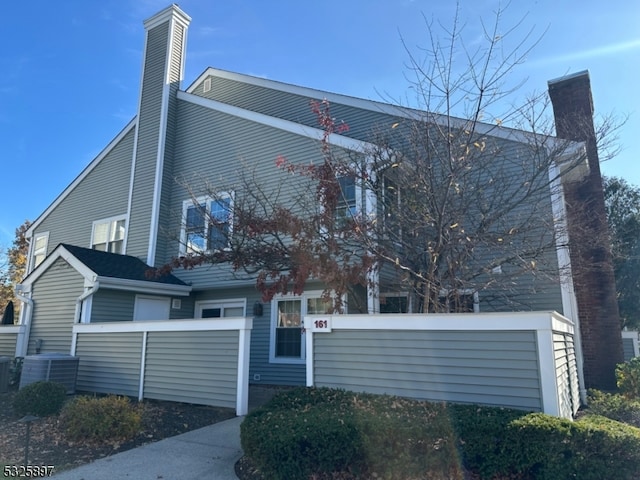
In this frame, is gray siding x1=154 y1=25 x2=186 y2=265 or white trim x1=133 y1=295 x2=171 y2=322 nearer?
white trim x1=133 y1=295 x2=171 y2=322

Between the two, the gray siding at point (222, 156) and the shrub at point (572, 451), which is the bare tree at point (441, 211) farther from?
the shrub at point (572, 451)

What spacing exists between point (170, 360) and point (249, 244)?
9.21 ft

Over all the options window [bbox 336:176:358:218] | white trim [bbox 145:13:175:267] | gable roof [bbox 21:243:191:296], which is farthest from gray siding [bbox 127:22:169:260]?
window [bbox 336:176:358:218]

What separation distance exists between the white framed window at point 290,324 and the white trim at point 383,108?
5054mm

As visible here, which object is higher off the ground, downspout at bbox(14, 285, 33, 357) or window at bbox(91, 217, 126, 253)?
window at bbox(91, 217, 126, 253)

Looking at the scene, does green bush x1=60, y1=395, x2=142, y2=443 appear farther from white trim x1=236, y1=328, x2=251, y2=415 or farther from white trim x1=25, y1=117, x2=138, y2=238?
white trim x1=25, y1=117, x2=138, y2=238

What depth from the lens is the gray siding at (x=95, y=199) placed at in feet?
48.4

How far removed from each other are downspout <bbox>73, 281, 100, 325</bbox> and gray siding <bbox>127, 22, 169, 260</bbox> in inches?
109

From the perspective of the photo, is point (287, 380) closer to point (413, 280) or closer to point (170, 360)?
point (170, 360)

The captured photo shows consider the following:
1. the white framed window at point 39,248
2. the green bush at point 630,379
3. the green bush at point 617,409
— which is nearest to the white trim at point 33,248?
the white framed window at point 39,248

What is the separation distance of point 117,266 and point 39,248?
6.99 m

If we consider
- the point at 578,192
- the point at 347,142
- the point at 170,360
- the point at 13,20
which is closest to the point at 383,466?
the point at 170,360

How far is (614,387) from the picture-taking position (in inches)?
377

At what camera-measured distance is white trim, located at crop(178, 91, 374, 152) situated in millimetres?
9688
